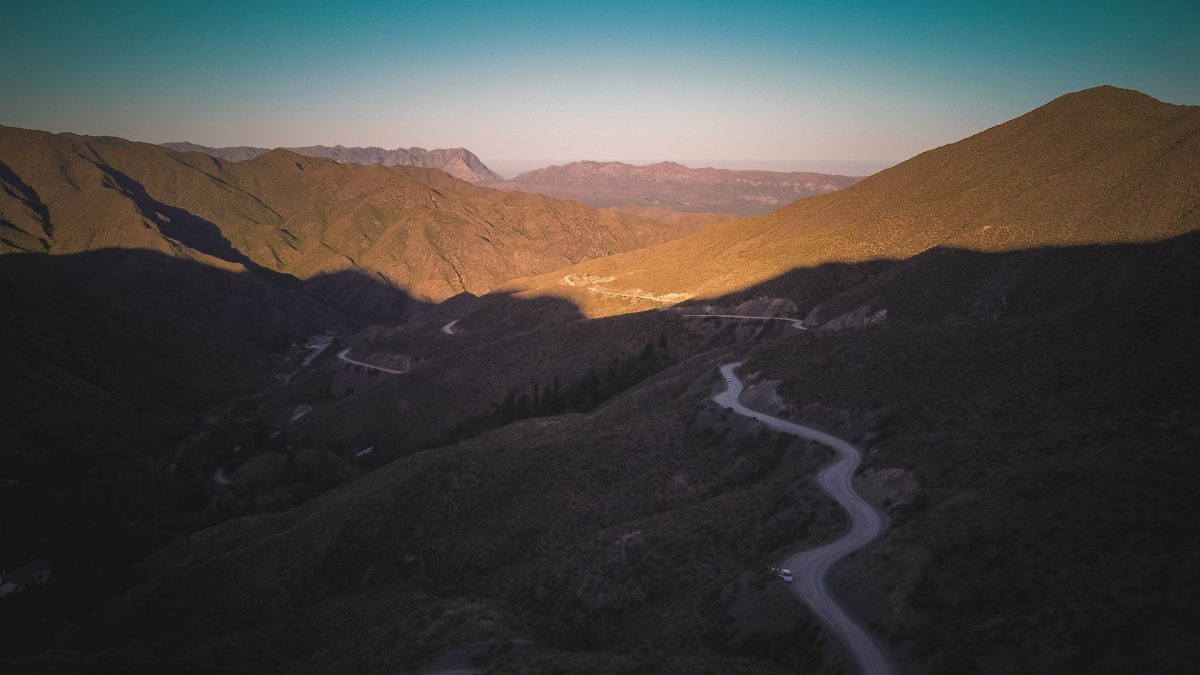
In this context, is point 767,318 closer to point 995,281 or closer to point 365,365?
point 995,281

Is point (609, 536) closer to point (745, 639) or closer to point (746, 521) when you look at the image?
point (746, 521)

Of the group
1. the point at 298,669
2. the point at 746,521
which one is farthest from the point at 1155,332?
the point at 298,669

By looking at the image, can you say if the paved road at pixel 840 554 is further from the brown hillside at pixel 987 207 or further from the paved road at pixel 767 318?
the brown hillside at pixel 987 207

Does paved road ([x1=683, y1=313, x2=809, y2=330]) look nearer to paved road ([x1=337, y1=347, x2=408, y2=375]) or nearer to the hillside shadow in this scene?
the hillside shadow

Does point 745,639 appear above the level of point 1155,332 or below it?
below

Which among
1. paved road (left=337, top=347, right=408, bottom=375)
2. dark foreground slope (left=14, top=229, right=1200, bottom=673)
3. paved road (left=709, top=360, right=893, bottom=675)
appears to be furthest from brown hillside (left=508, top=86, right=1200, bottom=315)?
paved road (left=709, top=360, right=893, bottom=675)
